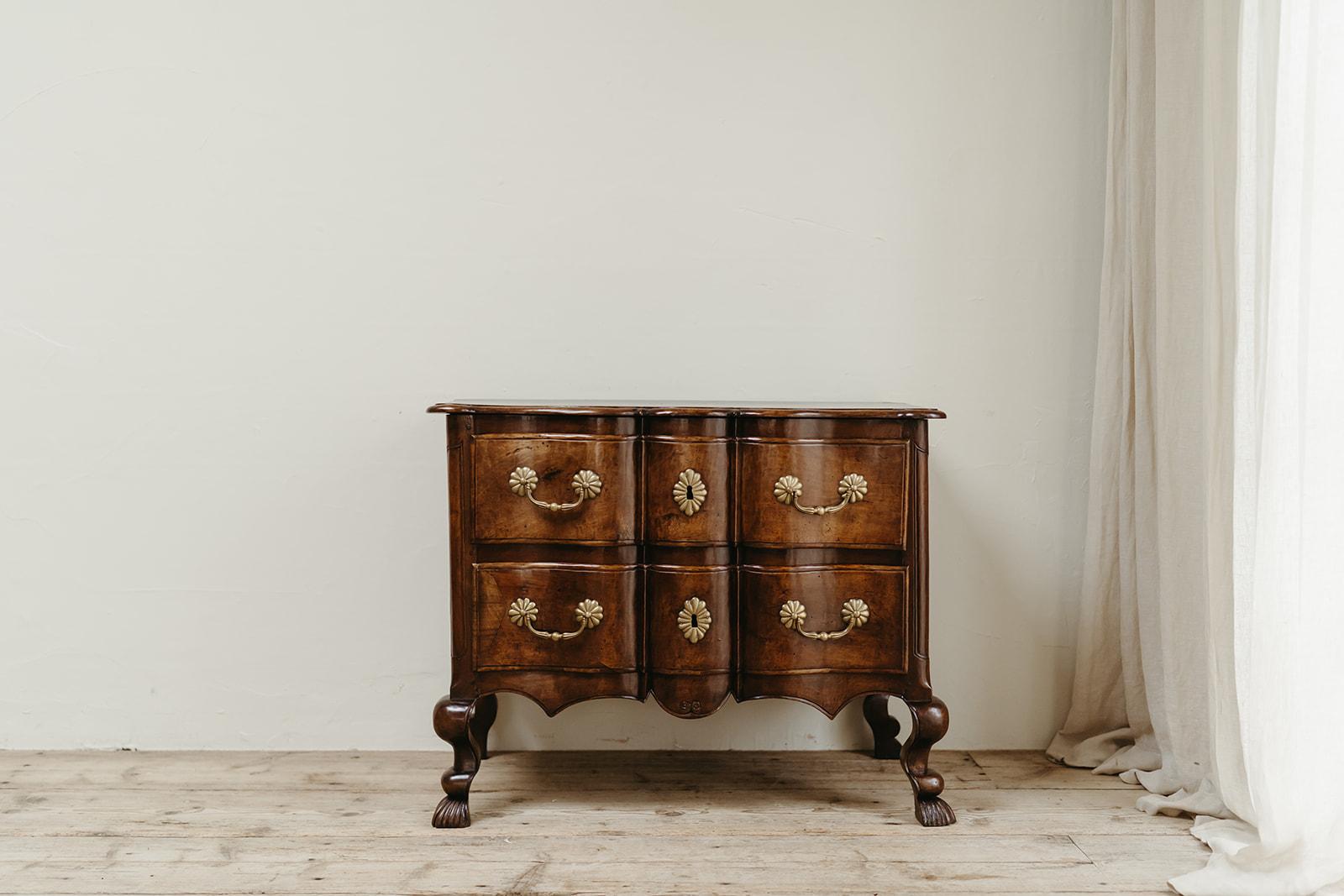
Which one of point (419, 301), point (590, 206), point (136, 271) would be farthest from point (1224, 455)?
point (136, 271)

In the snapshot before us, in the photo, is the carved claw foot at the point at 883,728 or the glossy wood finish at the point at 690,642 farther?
the carved claw foot at the point at 883,728

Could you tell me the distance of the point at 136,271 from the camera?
7.69 feet

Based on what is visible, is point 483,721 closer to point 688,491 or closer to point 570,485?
point 570,485

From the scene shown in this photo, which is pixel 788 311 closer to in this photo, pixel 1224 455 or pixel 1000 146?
pixel 1000 146

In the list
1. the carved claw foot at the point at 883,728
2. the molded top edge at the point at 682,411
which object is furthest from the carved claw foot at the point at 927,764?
the molded top edge at the point at 682,411

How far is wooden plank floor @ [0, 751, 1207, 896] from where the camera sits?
1688 mm

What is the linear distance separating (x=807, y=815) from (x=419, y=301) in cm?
148

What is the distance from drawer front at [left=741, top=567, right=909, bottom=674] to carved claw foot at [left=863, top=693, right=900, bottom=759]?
0.42 metres

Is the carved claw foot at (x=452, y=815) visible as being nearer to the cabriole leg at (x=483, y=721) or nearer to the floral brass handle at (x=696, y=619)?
the cabriole leg at (x=483, y=721)

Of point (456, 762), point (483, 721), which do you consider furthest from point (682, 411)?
point (483, 721)

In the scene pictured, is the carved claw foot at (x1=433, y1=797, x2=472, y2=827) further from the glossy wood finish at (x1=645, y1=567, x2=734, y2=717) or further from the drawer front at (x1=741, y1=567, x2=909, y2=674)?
the drawer front at (x1=741, y1=567, x2=909, y2=674)

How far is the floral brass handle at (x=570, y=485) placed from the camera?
1880mm

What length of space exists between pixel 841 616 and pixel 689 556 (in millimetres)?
329

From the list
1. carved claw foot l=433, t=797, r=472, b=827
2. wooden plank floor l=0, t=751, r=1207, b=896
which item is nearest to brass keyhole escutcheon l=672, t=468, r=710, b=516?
wooden plank floor l=0, t=751, r=1207, b=896
